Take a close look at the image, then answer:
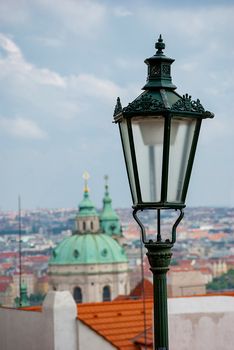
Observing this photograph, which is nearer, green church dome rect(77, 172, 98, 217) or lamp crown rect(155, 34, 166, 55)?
lamp crown rect(155, 34, 166, 55)

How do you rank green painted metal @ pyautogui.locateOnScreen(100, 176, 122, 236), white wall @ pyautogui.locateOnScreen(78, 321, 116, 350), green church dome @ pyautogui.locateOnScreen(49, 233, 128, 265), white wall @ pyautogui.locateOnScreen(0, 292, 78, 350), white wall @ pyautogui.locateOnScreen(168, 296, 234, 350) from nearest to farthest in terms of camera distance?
white wall @ pyautogui.locateOnScreen(168, 296, 234, 350)
white wall @ pyautogui.locateOnScreen(0, 292, 78, 350)
white wall @ pyautogui.locateOnScreen(78, 321, 116, 350)
green church dome @ pyautogui.locateOnScreen(49, 233, 128, 265)
green painted metal @ pyautogui.locateOnScreen(100, 176, 122, 236)

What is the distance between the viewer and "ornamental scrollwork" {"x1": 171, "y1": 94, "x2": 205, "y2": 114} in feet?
11.6

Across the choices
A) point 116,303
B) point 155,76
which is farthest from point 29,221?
point 155,76

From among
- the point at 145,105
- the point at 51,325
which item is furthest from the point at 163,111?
the point at 51,325

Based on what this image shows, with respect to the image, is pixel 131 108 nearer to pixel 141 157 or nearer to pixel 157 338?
pixel 141 157

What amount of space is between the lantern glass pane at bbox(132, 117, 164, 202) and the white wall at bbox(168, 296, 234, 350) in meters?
5.57

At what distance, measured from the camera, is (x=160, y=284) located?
Answer: 3564mm

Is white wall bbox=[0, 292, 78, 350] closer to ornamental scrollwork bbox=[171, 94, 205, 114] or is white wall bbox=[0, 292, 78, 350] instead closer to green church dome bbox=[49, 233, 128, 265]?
ornamental scrollwork bbox=[171, 94, 205, 114]

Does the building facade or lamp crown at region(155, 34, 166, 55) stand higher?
the building facade

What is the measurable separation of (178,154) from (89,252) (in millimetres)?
103445

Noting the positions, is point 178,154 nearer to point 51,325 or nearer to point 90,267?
point 51,325

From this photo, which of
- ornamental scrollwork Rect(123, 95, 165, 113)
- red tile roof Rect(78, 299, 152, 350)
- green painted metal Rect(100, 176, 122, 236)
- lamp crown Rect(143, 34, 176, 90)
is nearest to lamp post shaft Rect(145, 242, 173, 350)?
ornamental scrollwork Rect(123, 95, 165, 113)

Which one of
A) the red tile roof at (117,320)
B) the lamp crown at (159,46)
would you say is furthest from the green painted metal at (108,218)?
the lamp crown at (159,46)

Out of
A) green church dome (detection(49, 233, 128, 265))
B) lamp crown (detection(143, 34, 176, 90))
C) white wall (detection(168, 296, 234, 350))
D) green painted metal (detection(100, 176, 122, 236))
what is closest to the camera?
lamp crown (detection(143, 34, 176, 90))
